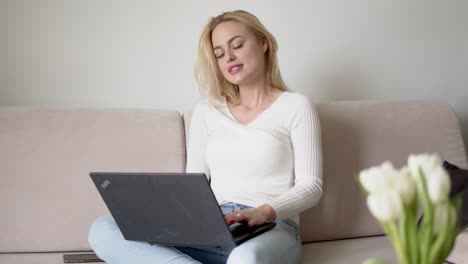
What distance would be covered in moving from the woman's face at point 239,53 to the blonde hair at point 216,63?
0.03 m

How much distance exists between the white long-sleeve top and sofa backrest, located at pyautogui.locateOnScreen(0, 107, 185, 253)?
0.23 meters

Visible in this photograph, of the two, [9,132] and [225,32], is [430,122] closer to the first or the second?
[225,32]

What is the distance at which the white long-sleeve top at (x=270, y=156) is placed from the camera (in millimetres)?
1815

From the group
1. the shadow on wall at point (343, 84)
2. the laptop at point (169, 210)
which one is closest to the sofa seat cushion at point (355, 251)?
the laptop at point (169, 210)

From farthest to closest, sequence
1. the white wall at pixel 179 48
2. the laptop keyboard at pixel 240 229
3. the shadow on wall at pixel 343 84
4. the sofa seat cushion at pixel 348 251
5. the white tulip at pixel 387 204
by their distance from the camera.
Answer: the shadow on wall at pixel 343 84
the white wall at pixel 179 48
the sofa seat cushion at pixel 348 251
the laptop keyboard at pixel 240 229
the white tulip at pixel 387 204

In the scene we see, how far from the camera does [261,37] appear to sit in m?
2.04

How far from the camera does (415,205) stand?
0.76 m

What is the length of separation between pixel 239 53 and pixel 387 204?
4.24ft

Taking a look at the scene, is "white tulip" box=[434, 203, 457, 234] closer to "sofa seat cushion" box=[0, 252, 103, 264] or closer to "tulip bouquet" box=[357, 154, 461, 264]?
"tulip bouquet" box=[357, 154, 461, 264]

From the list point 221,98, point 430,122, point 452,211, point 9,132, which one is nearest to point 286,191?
point 221,98

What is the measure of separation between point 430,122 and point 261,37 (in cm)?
70

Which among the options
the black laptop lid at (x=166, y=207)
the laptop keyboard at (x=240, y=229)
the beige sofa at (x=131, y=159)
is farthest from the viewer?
the beige sofa at (x=131, y=159)

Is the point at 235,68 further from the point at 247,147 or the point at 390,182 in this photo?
the point at 390,182

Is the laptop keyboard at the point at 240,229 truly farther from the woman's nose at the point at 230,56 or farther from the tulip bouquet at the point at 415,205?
the tulip bouquet at the point at 415,205
